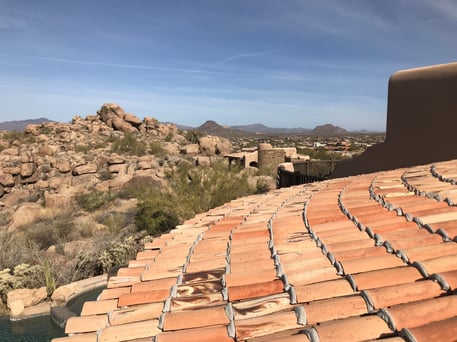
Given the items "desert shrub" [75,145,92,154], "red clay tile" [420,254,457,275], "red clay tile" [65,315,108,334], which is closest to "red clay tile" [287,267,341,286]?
"red clay tile" [420,254,457,275]

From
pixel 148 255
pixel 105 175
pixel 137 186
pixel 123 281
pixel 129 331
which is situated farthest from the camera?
pixel 105 175

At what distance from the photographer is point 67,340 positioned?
6.04 feet

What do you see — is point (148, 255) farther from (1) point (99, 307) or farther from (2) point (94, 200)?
(2) point (94, 200)

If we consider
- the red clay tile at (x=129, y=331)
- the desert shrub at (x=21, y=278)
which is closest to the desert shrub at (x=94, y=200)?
the desert shrub at (x=21, y=278)

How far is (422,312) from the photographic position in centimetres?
155

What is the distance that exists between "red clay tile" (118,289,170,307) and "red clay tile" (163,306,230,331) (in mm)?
309

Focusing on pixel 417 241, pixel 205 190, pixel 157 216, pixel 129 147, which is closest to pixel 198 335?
pixel 417 241

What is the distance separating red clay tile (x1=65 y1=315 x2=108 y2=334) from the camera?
1958 mm

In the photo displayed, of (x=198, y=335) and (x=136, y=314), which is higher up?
(x=198, y=335)

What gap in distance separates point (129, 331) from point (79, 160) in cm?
2463

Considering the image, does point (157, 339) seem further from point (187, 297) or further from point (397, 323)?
point (397, 323)

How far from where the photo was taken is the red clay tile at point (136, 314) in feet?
6.48

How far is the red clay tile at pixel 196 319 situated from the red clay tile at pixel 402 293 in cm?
71

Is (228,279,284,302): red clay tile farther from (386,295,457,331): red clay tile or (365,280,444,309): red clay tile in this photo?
(386,295,457,331): red clay tile
